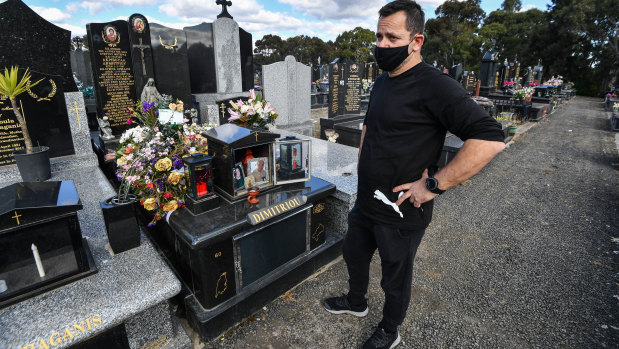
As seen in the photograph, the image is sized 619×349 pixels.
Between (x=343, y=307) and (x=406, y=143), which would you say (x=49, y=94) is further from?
(x=406, y=143)

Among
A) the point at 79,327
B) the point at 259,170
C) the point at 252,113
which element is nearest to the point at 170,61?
the point at 252,113

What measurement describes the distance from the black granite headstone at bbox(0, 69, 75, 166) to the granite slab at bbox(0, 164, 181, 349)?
294 centimetres

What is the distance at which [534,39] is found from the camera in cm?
3312

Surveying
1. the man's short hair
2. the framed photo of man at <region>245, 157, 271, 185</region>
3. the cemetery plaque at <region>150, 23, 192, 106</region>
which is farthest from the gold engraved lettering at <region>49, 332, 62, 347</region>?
the cemetery plaque at <region>150, 23, 192, 106</region>

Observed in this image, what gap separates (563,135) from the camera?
1073 cm

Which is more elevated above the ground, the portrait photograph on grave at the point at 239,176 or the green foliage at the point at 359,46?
the green foliage at the point at 359,46

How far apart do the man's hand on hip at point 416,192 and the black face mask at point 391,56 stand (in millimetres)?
693

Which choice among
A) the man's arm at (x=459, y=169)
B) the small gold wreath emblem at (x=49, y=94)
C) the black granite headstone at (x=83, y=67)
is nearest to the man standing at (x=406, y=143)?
the man's arm at (x=459, y=169)

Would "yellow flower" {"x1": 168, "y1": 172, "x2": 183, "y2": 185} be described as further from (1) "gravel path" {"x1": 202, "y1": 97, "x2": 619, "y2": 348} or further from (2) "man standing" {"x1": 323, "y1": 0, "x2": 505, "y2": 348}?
(2) "man standing" {"x1": 323, "y1": 0, "x2": 505, "y2": 348}

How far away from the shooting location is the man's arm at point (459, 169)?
1.62 m

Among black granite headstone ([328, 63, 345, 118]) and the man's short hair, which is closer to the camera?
the man's short hair

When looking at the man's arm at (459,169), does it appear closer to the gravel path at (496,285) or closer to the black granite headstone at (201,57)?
the gravel path at (496,285)

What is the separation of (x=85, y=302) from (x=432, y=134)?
2.42m

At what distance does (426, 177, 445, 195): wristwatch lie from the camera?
181 cm
